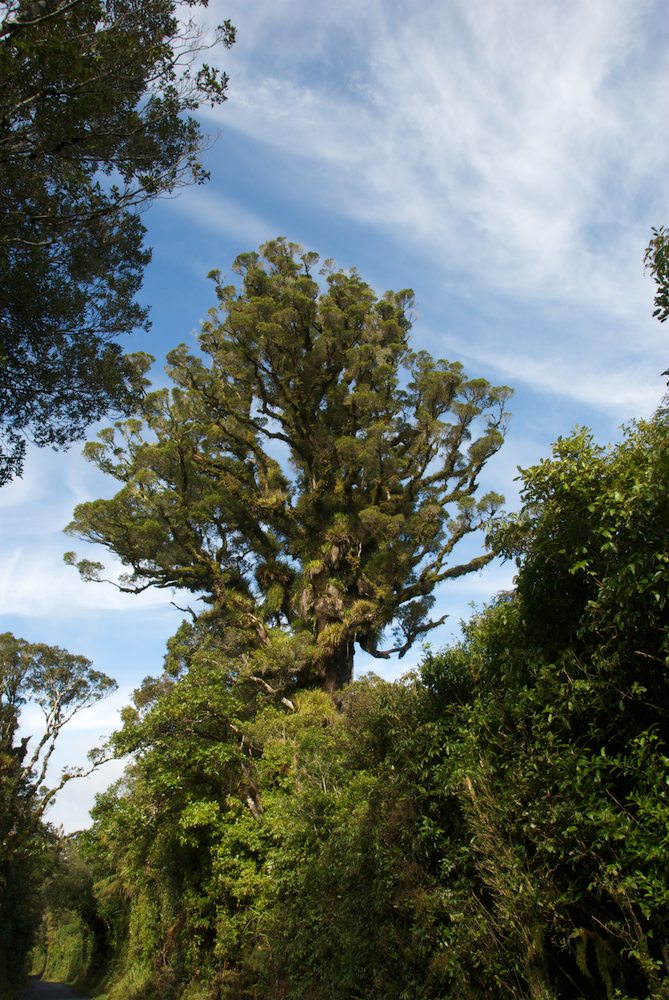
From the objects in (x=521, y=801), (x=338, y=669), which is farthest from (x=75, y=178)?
(x=338, y=669)

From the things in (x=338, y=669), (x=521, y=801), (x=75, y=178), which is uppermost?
(x=75, y=178)

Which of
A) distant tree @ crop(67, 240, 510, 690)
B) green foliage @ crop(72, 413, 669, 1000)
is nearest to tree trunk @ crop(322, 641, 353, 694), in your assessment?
distant tree @ crop(67, 240, 510, 690)

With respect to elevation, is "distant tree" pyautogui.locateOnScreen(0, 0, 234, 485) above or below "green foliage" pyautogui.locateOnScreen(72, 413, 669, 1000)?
above

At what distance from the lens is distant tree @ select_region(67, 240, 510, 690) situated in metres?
17.6

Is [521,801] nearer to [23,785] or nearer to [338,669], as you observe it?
[338,669]

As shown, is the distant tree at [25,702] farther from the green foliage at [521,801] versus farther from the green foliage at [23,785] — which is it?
the green foliage at [521,801]

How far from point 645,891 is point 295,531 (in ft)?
50.8

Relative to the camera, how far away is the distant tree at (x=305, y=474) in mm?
17609

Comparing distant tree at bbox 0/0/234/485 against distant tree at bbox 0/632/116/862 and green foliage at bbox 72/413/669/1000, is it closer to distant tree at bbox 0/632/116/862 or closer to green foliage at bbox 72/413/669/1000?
green foliage at bbox 72/413/669/1000

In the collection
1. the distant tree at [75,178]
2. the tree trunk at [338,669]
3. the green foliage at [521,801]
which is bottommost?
the green foliage at [521,801]

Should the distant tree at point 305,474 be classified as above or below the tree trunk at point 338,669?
above

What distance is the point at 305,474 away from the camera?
1981cm

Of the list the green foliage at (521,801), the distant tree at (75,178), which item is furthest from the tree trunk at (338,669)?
the distant tree at (75,178)

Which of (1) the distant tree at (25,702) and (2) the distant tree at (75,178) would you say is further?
(1) the distant tree at (25,702)
